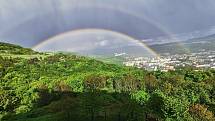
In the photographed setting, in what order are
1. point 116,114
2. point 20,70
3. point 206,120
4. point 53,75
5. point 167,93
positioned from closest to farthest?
point 116,114, point 206,120, point 167,93, point 53,75, point 20,70

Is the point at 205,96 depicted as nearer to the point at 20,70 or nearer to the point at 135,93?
the point at 135,93

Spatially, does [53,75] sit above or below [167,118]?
above

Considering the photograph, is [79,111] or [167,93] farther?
[167,93]

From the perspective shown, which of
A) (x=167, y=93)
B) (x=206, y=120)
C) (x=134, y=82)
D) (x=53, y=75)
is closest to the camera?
(x=206, y=120)

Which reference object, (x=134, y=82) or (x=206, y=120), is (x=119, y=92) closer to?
(x=134, y=82)

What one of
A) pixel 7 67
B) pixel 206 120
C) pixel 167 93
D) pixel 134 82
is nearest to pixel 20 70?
pixel 7 67

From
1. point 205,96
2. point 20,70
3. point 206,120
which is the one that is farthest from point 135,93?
point 20,70

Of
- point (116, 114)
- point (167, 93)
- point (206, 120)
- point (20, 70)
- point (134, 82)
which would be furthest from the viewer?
point (20, 70)
